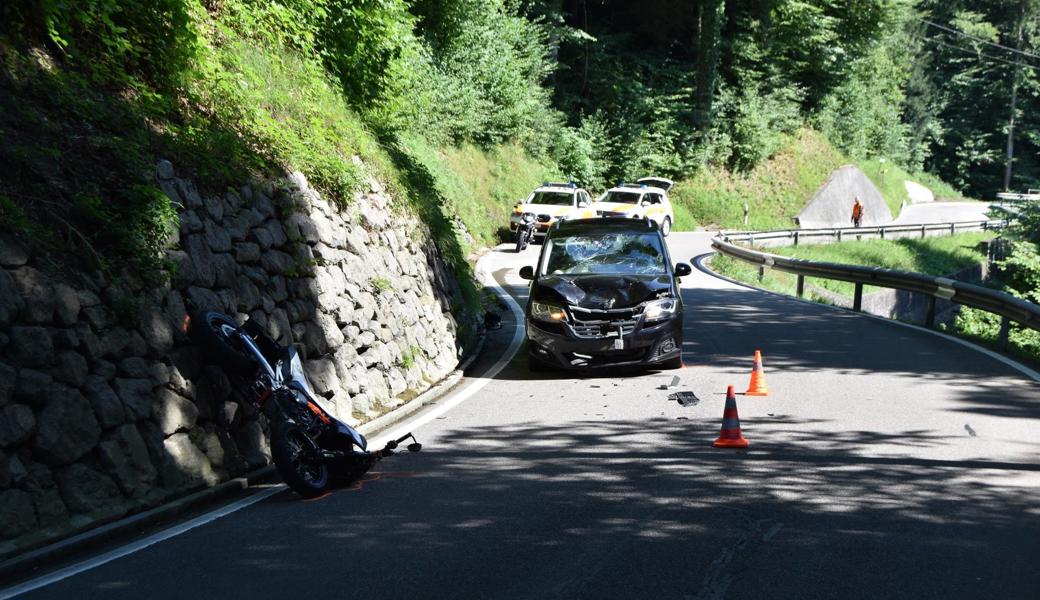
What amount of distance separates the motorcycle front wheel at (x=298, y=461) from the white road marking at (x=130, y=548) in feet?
1.08

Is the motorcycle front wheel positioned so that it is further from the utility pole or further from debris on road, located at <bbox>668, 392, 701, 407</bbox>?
the utility pole

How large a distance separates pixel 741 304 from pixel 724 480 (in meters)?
13.9

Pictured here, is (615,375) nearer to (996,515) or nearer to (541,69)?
(996,515)

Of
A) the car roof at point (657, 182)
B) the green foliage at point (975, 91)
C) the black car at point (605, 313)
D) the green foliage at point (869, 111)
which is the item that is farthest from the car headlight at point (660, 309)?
the green foliage at point (975, 91)

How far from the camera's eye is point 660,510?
6.88 metres

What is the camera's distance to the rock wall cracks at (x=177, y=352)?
20.3ft

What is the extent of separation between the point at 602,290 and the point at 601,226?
1858 mm

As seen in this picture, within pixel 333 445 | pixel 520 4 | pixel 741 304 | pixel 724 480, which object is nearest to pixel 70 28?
pixel 333 445

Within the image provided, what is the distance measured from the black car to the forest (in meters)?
2.72

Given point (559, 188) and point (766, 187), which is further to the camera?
point (766, 187)

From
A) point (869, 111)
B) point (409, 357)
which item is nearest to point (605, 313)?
point (409, 357)

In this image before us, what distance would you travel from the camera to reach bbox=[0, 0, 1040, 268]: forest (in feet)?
27.6

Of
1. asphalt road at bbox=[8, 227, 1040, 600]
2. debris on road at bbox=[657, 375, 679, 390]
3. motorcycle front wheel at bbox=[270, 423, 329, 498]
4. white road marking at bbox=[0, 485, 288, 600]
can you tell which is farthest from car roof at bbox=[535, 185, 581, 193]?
motorcycle front wheel at bbox=[270, 423, 329, 498]

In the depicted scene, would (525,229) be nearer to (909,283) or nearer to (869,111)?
(909,283)
